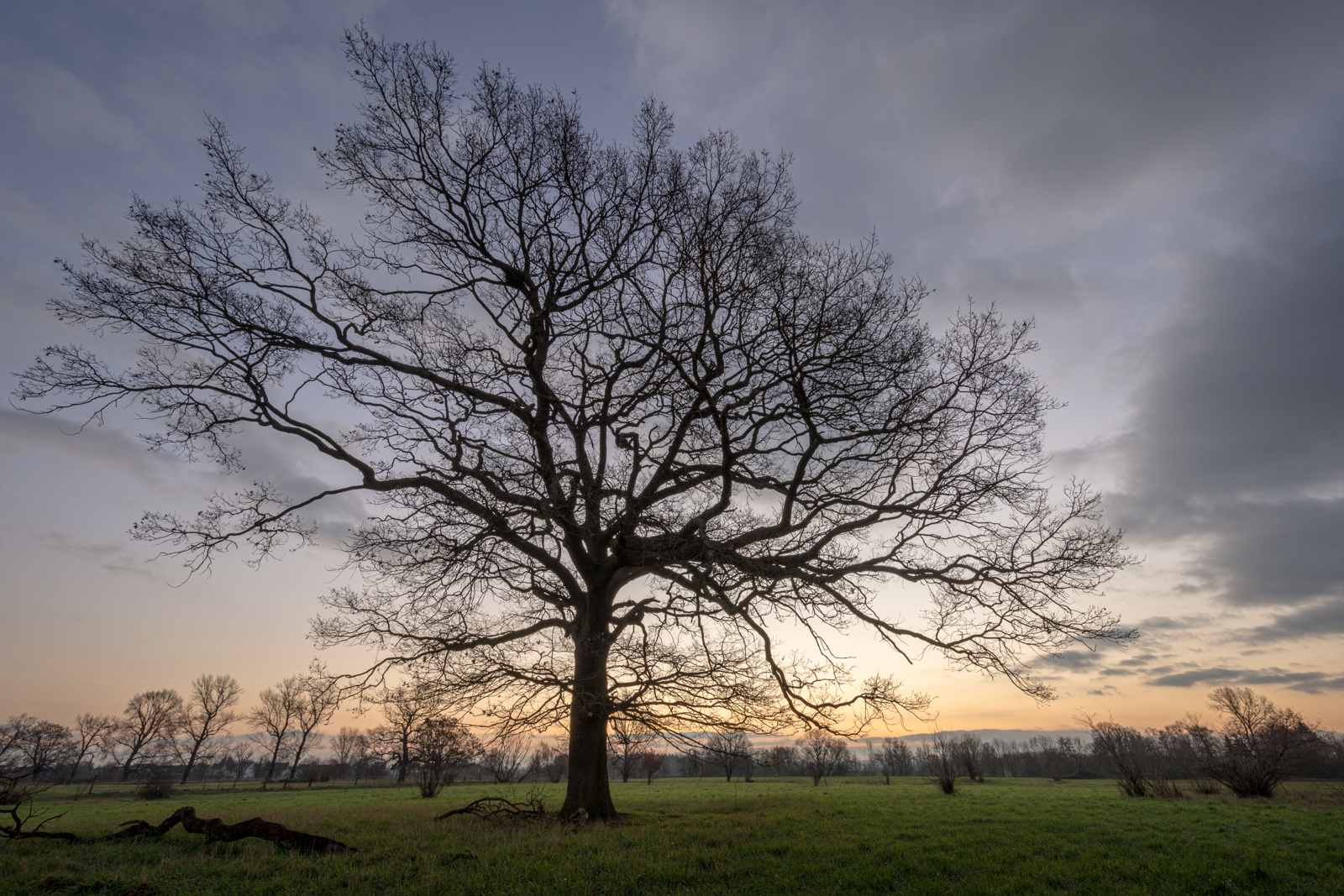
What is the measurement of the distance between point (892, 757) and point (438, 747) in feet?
140

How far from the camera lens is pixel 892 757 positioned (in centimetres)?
4622

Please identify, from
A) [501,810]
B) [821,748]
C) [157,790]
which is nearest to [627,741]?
[501,810]

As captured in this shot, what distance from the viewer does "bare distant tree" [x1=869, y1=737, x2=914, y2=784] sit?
3832cm

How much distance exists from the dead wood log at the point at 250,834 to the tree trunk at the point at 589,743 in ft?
12.3

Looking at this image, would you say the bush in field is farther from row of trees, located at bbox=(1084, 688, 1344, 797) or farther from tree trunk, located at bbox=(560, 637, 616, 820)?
row of trees, located at bbox=(1084, 688, 1344, 797)

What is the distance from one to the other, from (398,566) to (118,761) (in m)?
80.7

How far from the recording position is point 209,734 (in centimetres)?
5781

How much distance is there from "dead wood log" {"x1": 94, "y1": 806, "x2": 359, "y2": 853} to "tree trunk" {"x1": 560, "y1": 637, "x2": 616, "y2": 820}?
12.3ft

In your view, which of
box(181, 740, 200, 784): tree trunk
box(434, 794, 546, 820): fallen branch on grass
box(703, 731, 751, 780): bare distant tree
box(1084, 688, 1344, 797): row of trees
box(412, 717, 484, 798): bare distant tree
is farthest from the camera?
box(181, 740, 200, 784): tree trunk

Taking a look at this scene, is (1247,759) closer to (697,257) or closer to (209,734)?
(697,257)

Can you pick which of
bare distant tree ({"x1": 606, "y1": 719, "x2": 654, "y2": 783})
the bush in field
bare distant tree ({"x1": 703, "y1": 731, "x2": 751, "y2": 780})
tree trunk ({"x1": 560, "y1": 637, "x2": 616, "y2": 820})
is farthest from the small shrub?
bare distant tree ({"x1": 703, "y1": 731, "x2": 751, "y2": 780})

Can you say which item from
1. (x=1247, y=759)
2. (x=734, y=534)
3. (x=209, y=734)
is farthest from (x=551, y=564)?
(x=209, y=734)

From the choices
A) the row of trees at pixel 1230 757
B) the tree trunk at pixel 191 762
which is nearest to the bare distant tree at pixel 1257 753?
the row of trees at pixel 1230 757

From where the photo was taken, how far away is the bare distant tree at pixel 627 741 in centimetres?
961
